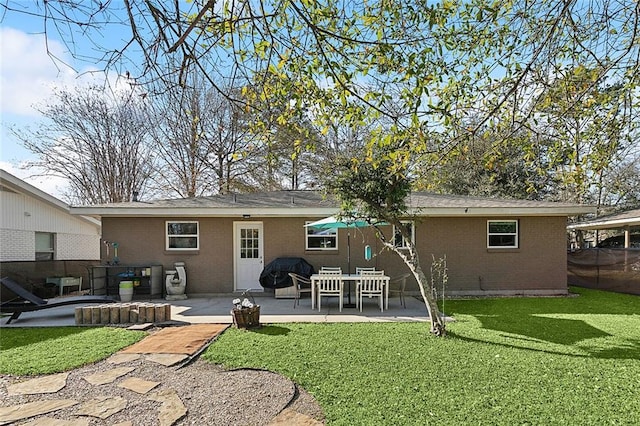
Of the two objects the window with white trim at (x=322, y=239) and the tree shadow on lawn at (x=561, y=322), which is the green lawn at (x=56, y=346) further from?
the window with white trim at (x=322, y=239)

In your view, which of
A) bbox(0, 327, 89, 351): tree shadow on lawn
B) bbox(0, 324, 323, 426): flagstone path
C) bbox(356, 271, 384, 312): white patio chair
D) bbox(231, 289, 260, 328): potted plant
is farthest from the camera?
bbox(356, 271, 384, 312): white patio chair

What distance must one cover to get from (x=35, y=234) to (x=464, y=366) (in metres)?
13.9

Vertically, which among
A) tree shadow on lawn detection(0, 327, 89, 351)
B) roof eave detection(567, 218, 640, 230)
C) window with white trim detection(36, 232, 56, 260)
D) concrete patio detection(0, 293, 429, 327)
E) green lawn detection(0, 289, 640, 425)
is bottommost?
concrete patio detection(0, 293, 429, 327)

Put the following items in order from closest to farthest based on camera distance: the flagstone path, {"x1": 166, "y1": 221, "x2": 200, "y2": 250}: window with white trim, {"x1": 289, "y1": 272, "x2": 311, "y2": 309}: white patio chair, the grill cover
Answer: the flagstone path < {"x1": 289, "y1": 272, "x2": 311, "y2": 309}: white patio chair < the grill cover < {"x1": 166, "y1": 221, "x2": 200, "y2": 250}: window with white trim

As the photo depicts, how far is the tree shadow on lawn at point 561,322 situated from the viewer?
231 inches

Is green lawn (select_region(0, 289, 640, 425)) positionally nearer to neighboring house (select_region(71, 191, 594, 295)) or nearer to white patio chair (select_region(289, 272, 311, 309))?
white patio chair (select_region(289, 272, 311, 309))

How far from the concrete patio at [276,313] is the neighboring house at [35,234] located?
12.4ft

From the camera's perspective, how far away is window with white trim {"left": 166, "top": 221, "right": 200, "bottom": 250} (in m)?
11.8

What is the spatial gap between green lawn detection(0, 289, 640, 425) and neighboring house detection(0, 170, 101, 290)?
19.2 feet

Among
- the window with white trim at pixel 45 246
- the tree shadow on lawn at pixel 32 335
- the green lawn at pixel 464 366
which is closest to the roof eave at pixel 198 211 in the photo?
the window with white trim at pixel 45 246

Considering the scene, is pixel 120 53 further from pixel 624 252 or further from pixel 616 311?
pixel 624 252

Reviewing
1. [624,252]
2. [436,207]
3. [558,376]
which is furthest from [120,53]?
[624,252]

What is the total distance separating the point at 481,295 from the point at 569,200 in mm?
11522

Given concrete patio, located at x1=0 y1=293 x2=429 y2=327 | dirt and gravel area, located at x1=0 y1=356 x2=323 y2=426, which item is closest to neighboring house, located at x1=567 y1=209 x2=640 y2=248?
concrete patio, located at x1=0 y1=293 x2=429 y2=327
